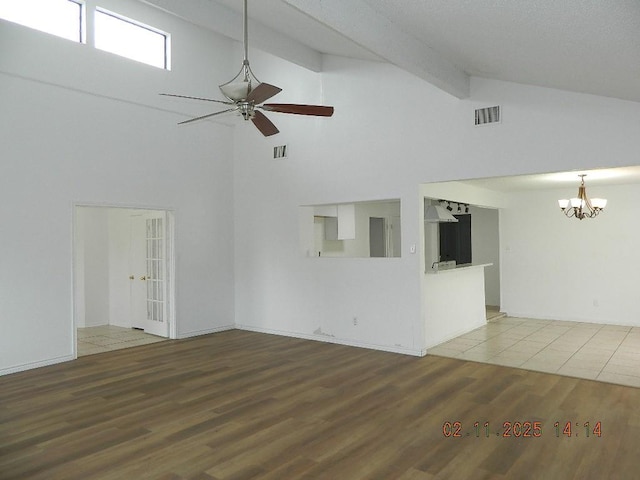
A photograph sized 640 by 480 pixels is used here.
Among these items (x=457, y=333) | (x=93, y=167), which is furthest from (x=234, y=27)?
(x=457, y=333)

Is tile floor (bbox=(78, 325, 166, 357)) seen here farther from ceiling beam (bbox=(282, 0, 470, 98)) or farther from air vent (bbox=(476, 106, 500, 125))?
air vent (bbox=(476, 106, 500, 125))

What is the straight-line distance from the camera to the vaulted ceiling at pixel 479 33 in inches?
94.7

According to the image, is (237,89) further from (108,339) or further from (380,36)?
(108,339)

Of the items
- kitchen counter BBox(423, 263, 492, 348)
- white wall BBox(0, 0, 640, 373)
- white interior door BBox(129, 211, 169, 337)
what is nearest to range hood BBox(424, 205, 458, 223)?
kitchen counter BBox(423, 263, 492, 348)

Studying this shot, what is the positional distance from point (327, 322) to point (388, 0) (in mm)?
4512

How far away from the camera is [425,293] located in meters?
5.92

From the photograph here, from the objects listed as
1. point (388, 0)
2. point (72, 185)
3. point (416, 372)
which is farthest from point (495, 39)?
point (72, 185)

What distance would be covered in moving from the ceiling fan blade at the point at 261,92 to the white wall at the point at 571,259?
652 centimetres

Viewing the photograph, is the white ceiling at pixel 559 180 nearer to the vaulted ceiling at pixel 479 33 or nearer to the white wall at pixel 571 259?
the white wall at pixel 571 259

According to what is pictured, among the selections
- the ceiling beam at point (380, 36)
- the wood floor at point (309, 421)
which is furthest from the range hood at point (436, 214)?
the ceiling beam at point (380, 36)

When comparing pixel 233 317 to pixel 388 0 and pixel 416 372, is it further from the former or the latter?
pixel 388 0

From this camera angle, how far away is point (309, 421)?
3662mm

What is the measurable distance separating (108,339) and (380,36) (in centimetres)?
609

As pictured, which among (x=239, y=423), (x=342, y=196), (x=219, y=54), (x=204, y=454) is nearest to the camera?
(x=204, y=454)
